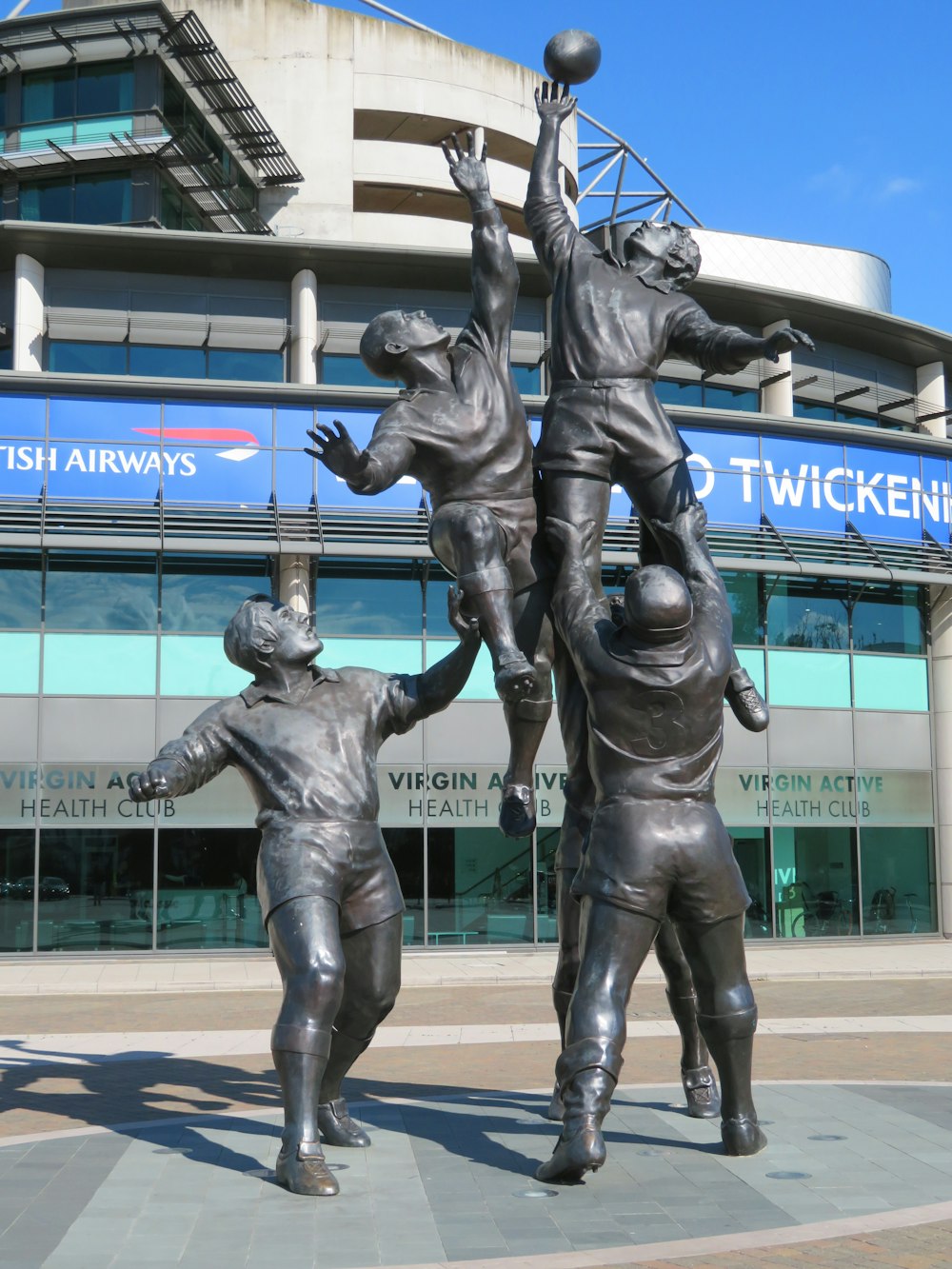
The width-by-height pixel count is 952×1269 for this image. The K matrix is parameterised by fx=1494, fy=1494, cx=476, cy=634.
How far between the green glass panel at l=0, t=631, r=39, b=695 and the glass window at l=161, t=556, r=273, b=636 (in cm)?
184

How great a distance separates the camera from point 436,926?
21.7 metres

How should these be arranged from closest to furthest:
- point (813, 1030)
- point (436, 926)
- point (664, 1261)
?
point (664, 1261) < point (813, 1030) < point (436, 926)

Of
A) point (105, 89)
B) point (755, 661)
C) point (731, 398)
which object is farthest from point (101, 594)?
point (731, 398)

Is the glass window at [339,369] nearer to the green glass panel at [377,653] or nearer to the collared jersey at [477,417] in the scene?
the green glass panel at [377,653]

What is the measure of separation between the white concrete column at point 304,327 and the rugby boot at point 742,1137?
694 inches

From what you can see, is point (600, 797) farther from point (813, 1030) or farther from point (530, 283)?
point (530, 283)

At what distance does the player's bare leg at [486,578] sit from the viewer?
6.57 meters

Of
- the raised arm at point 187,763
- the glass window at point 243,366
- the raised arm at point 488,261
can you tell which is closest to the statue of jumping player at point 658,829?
the raised arm at point 187,763

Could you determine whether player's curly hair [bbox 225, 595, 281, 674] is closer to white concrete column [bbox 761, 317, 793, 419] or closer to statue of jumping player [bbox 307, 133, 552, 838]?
statue of jumping player [bbox 307, 133, 552, 838]

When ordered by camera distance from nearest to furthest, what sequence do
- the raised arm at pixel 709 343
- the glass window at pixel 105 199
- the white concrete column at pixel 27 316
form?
1. the raised arm at pixel 709 343
2. the white concrete column at pixel 27 316
3. the glass window at pixel 105 199

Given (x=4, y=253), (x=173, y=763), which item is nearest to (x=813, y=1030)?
(x=173, y=763)

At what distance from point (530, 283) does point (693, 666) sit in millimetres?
18528

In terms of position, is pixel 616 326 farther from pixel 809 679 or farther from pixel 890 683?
pixel 890 683

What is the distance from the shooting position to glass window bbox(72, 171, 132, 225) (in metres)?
23.8
